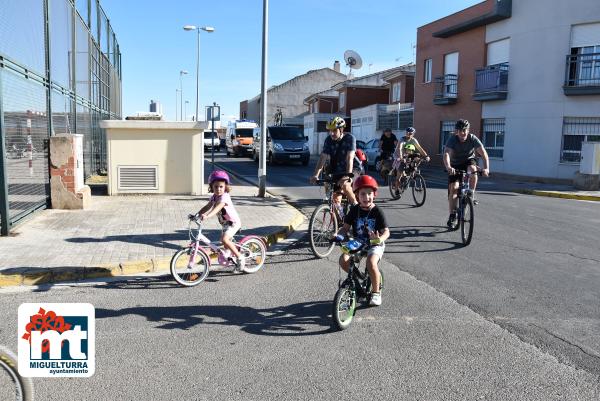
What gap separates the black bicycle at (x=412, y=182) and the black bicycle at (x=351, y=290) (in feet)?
24.1

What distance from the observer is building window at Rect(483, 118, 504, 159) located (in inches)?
951

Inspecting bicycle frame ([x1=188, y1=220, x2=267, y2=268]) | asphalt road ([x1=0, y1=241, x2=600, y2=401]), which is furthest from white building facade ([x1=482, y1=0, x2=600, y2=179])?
asphalt road ([x1=0, y1=241, x2=600, y2=401])

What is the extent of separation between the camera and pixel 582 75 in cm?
2059

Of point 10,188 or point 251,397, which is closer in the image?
point 251,397

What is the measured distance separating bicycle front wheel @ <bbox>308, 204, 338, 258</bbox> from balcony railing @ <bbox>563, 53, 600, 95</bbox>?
A: 16358 millimetres

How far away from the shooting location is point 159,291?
18.9 ft

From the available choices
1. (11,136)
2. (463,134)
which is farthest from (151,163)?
(463,134)

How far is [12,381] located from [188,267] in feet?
11.1

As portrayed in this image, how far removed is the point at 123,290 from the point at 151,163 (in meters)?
7.26

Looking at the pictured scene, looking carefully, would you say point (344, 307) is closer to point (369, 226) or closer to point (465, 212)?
point (369, 226)

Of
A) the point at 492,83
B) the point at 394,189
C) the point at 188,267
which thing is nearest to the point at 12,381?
the point at 188,267

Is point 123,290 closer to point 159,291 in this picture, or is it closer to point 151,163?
point 159,291

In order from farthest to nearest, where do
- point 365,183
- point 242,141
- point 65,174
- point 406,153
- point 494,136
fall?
point 242,141
point 494,136
point 406,153
point 65,174
point 365,183

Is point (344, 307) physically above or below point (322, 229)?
below
